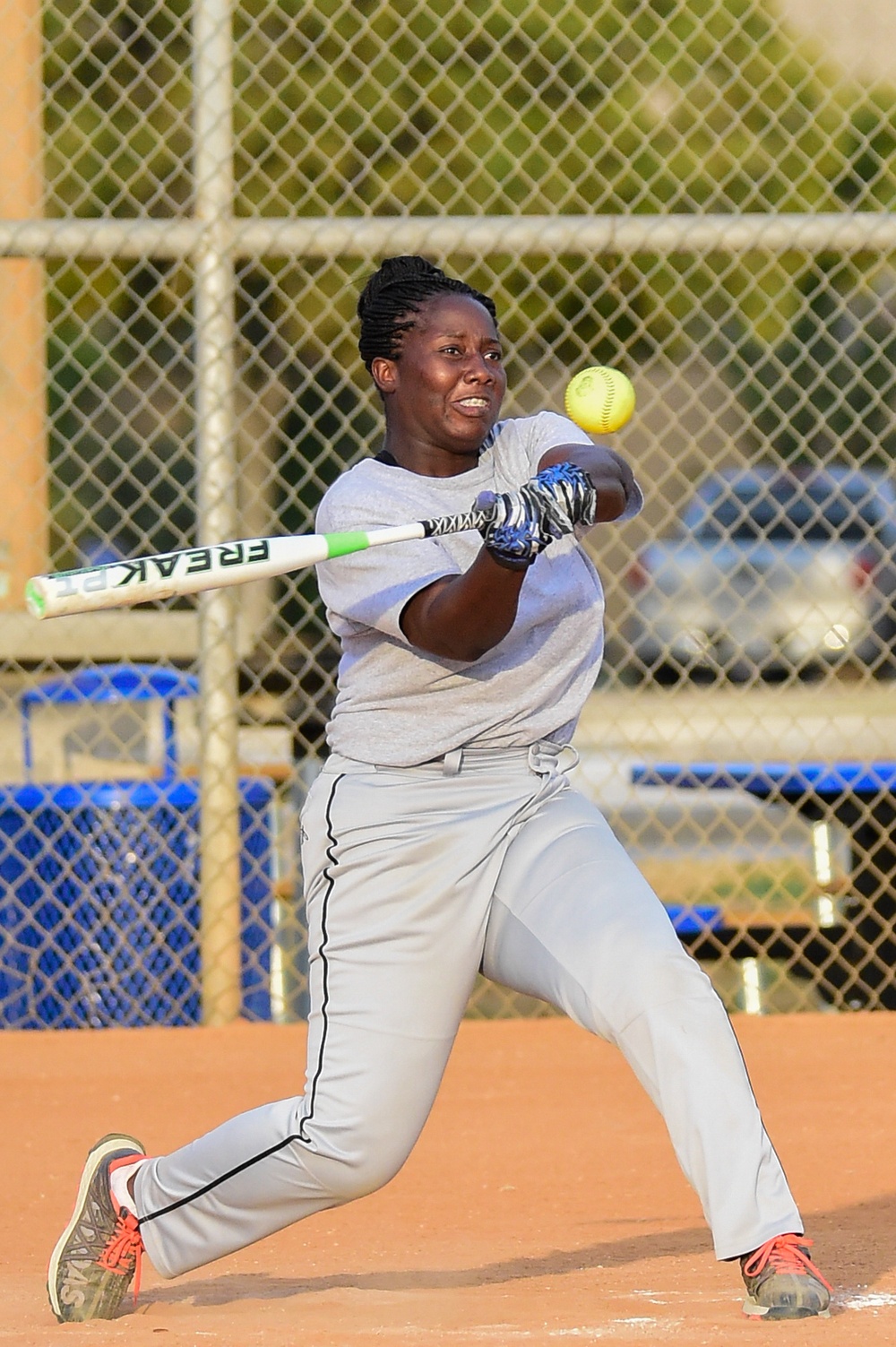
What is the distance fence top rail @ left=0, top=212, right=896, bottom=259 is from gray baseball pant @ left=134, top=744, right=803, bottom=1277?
9.58ft

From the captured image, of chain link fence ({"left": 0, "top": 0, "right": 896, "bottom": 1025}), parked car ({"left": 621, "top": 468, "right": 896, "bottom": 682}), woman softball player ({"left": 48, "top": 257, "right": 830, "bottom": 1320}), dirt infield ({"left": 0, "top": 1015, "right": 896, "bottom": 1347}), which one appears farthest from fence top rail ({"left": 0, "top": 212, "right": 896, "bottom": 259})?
woman softball player ({"left": 48, "top": 257, "right": 830, "bottom": 1320})

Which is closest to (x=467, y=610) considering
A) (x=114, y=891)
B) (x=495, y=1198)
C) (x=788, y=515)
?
(x=495, y=1198)

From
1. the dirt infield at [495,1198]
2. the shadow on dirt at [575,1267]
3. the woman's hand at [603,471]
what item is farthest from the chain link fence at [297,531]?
the woman's hand at [603,471]

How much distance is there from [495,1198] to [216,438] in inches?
101

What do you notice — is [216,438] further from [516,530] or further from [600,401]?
[516,530]

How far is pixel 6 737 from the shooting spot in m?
6.18

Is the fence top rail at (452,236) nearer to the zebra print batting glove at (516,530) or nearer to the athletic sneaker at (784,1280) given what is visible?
the zebra print batting glove at (516,530)

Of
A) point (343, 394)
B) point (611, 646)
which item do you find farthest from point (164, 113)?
point (611, 646)

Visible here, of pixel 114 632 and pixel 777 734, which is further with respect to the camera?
pixel 777 734

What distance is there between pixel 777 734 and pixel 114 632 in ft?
7.45

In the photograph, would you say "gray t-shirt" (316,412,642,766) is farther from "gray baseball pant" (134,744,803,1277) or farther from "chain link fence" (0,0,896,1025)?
"chain link fence" (0,0,896,1025)

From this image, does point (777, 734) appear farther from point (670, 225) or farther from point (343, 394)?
point (343, 394)

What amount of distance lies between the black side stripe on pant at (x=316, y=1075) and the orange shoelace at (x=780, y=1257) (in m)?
0.70

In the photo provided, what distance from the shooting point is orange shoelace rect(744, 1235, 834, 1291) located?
2.65 metres
